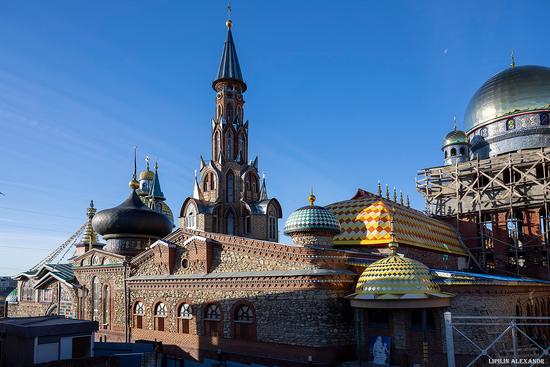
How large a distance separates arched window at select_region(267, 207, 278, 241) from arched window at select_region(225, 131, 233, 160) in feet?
16.1

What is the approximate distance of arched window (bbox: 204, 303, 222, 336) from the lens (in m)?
20.9

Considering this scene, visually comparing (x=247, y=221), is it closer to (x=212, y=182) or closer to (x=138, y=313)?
(x=212, y=182)

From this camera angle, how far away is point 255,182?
121 ft

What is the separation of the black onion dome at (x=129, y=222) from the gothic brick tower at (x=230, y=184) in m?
5.62

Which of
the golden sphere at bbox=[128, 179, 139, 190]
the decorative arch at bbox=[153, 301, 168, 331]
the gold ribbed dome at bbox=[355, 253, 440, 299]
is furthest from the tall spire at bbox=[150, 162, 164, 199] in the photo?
the gold ribbed dome at bbox=[355, 253, 440, 299]

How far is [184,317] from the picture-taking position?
22.3 metres

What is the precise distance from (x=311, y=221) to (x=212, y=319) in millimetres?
6013

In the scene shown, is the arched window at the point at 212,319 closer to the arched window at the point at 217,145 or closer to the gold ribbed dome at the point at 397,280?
the gold ribbed dome at the point at 397,280

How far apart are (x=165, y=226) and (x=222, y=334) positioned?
34.7 ft

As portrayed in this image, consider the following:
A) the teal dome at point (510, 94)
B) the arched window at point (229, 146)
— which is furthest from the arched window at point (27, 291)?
the teal dome at point (510, 94)

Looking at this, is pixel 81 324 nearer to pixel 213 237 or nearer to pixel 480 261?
pixel 213 237

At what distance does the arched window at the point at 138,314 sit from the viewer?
24.7m

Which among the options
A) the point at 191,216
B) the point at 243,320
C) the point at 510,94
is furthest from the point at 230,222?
the point at 510,94

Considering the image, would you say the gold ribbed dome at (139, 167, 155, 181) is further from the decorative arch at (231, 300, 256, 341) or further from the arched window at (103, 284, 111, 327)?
the decorative arch at (231, 300, 256, 341)
